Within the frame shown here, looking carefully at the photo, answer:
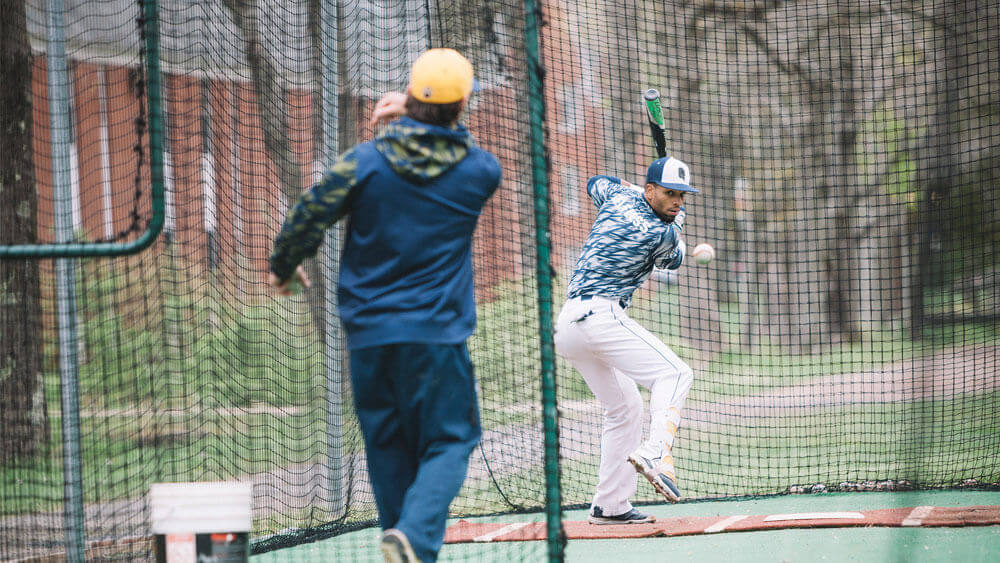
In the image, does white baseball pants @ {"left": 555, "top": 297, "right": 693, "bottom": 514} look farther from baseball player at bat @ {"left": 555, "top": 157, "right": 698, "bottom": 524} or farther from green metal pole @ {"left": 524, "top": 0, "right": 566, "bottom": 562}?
green metal pole @ {"left": 524, "top": 0, "right": 566, "bottom": 562}

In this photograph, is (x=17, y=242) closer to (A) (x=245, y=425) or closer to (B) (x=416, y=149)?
Result: (A) (x=245, y=425)

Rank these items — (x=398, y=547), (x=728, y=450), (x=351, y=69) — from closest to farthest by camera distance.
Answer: (x=398, y=547)
(x=351, y=69)
(x=728, y=450)

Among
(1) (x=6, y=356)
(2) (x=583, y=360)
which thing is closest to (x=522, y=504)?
(2) (x=583, y=360)

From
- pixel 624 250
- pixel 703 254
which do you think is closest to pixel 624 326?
pixel 624 250

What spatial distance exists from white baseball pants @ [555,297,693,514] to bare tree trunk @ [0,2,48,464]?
3.06 m

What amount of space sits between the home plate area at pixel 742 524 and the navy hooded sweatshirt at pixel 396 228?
2449 millimetres

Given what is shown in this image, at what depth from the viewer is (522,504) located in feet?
21.7

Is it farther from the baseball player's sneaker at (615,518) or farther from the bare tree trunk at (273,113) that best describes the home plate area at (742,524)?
the bare tree trunk at (273,113)

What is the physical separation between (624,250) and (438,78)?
224cm

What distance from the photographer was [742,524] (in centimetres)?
569

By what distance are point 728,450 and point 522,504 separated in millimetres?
3930

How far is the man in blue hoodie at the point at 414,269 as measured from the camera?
323 cm

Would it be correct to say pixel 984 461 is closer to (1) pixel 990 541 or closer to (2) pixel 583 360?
(1) pixel 990 541

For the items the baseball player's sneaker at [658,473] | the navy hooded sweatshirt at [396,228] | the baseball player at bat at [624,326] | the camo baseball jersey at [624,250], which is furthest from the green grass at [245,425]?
the navy hooded sweatshirt at [396,228]
